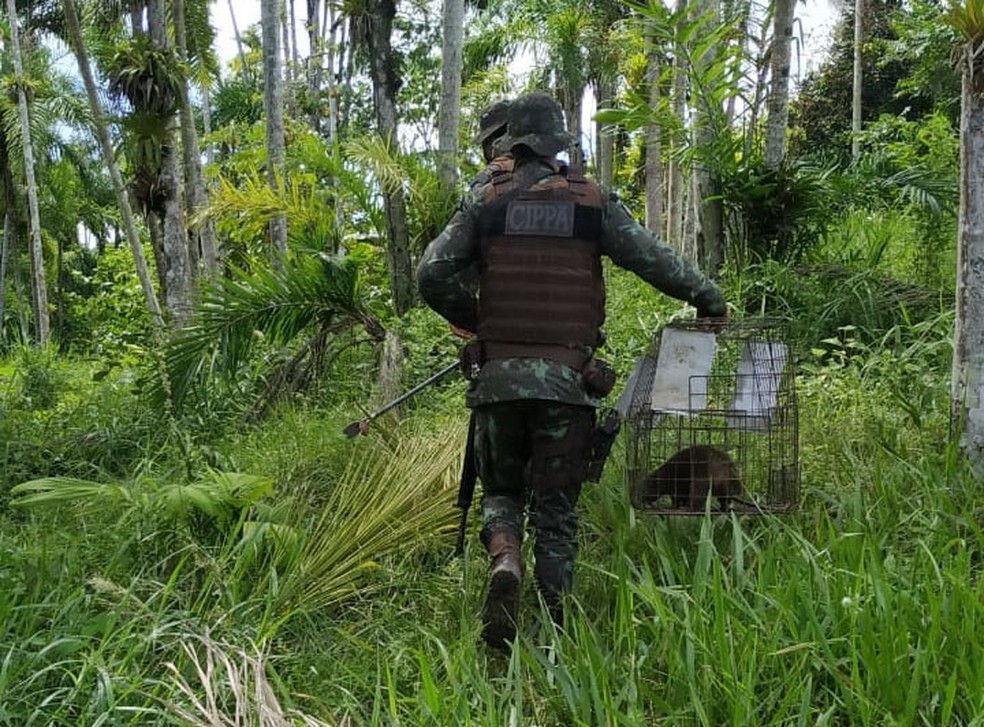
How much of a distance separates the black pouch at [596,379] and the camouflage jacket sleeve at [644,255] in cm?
37

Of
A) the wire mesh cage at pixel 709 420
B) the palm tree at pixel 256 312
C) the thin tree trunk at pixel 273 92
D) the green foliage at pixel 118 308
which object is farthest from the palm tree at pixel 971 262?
the thin tree trunk at pixel 273 92

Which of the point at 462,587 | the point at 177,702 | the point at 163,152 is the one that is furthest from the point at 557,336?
the point at 163,152

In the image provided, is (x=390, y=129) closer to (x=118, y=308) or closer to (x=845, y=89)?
(x=118, y=308)

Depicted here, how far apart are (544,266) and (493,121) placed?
2.23 ft

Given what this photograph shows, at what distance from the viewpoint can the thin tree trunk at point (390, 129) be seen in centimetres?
775

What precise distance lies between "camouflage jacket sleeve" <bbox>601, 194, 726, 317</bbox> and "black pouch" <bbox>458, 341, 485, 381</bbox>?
58 centimetres

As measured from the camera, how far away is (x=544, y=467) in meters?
3.48

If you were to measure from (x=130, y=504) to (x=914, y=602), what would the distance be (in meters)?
2.90

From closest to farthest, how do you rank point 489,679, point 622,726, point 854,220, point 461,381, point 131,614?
point 622,726 → point 489,679 → point 131,614 → point 461,381 → point 854,220

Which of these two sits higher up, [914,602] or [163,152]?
[163,152]

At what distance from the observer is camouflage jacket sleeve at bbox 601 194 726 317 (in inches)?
137

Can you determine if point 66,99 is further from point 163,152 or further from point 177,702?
point 177,702

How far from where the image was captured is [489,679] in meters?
3.05

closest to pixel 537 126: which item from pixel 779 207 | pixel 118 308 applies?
pixel 779 207
